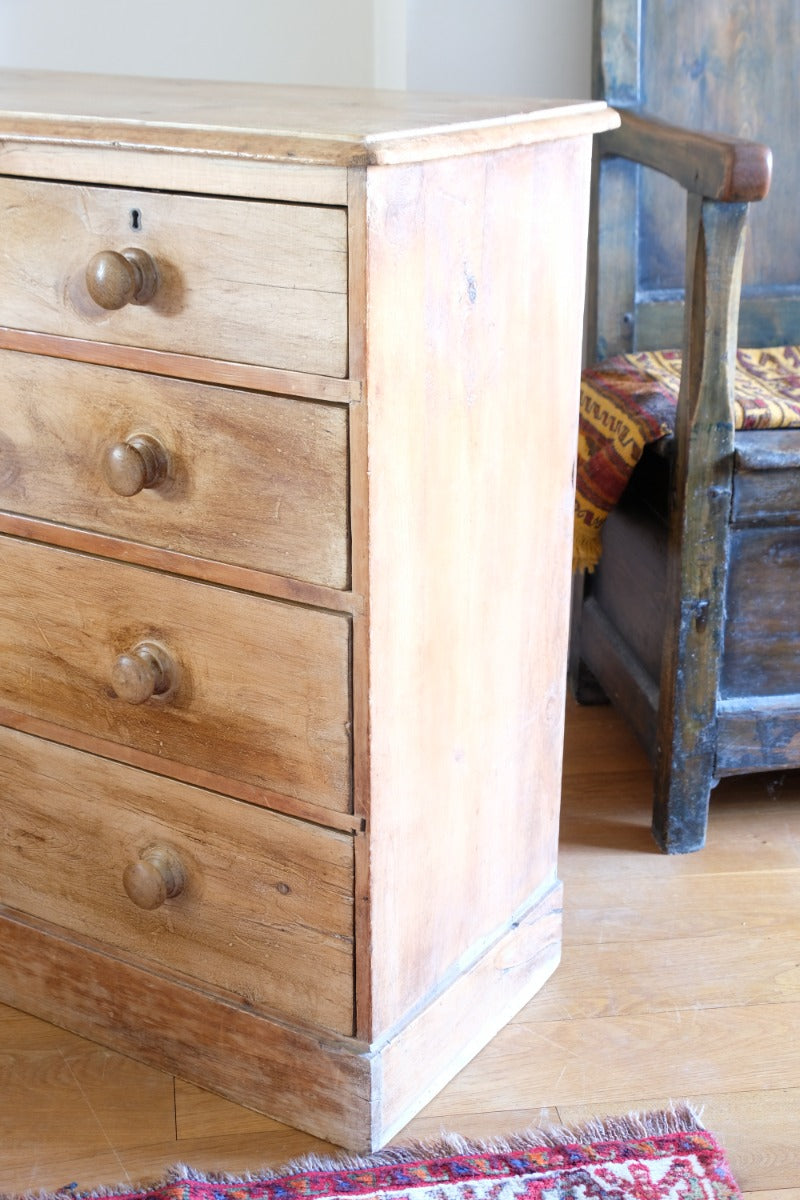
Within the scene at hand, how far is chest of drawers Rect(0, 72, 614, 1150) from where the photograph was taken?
3.24ft

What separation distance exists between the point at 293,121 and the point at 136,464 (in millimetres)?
282

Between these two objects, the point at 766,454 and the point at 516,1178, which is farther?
the point at 766,454

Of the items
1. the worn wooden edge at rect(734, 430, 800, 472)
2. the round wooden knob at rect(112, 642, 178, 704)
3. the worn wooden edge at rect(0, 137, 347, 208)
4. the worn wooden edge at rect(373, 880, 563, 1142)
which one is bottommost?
the worn wooden edge at rect(373, 880, 563, 1142)

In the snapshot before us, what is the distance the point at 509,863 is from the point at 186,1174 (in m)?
0.41

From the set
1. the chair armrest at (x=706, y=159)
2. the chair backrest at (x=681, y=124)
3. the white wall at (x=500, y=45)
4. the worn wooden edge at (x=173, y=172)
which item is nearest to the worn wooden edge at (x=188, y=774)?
the worn wooden edge at (x=173, y=172)

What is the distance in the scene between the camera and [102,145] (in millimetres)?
1010

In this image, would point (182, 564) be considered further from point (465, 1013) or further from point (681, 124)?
point (681, 124)

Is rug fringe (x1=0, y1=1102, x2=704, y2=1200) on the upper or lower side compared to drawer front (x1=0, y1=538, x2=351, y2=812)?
lower

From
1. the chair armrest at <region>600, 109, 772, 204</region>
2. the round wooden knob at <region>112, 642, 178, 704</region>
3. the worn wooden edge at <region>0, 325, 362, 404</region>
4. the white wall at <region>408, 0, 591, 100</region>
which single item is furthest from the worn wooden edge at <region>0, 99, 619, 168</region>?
the white wall at <region>408, 0, 591, 100</region>

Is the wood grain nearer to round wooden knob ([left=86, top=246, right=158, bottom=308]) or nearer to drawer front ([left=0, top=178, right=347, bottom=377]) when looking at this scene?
drawer front ([left=0, top=178, right=347, bottom=377])

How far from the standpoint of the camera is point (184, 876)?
1.22 m

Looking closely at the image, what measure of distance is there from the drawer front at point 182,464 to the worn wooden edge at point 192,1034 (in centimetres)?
43

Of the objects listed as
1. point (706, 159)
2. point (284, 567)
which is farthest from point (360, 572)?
point (706, 159)

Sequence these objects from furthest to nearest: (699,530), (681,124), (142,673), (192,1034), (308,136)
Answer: (681,124) < (699,530) < (192,1034) < (142,673) < (308,136)
